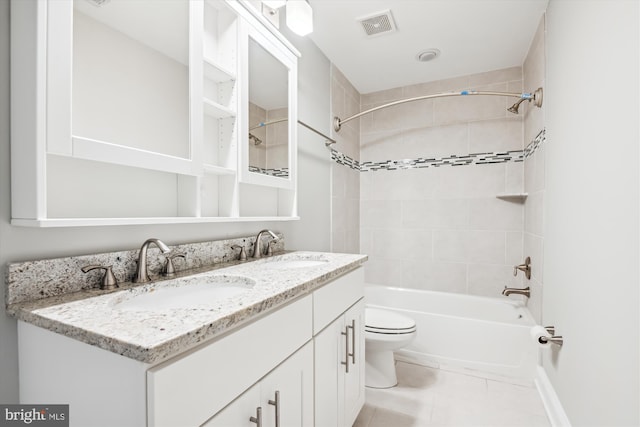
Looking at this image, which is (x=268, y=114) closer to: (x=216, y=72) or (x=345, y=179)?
(x=216, y=72)

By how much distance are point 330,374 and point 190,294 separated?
637 mm

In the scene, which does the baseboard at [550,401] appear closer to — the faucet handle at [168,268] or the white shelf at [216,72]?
the faucet handle at [168,268]

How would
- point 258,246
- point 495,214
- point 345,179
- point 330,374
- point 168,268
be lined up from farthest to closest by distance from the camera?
point 345,179 < point 495,214 < point 258,246 < point 330,374 < point 168,268

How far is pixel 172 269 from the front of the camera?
1.12 meters

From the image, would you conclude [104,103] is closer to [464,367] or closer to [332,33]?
[332,33]

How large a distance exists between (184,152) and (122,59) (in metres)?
0.33

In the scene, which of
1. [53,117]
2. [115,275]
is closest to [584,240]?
[115,275]

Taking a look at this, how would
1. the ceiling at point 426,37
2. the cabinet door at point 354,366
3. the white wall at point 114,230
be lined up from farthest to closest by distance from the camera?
the ceiling at point 426,37, the cabinet door at point 354,366, the white wall at point 114,230

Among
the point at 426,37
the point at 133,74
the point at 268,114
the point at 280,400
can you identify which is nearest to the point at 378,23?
the point at 426,37

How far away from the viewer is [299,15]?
1.54m

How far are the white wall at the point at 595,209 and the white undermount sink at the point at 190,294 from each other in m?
1.21

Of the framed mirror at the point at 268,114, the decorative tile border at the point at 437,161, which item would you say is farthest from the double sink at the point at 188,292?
the decorative tile border at the point at 437,161

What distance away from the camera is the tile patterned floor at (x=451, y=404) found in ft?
5.48

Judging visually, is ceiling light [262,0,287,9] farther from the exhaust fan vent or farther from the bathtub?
the bathtub
